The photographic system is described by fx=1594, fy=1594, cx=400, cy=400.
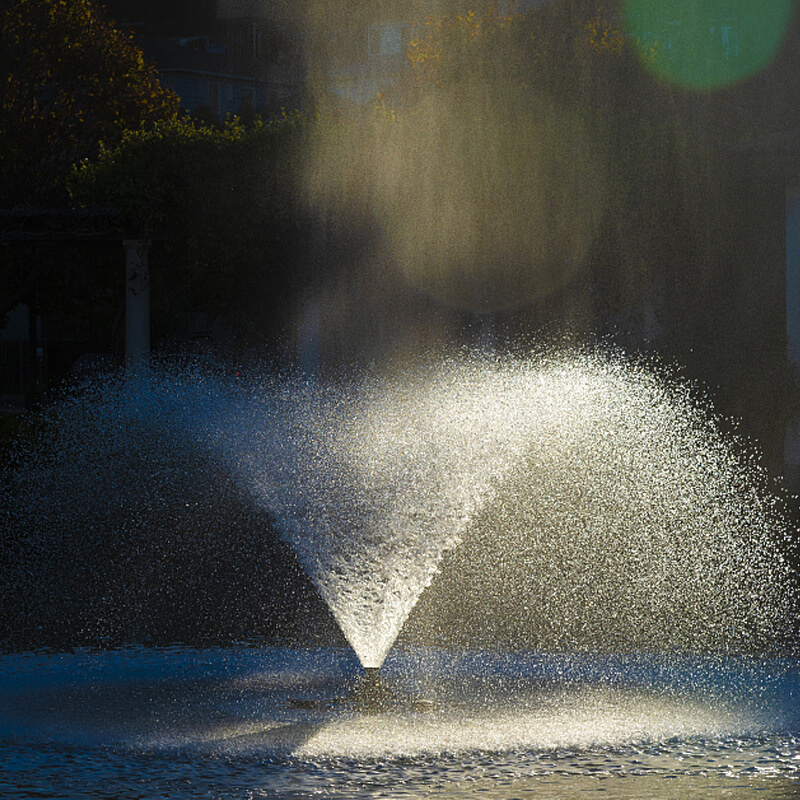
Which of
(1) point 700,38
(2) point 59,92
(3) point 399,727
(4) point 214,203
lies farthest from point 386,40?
(3) point 399,727

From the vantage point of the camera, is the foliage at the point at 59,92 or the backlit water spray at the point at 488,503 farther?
the foliage at the point at 59,92

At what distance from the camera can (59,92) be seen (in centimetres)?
3875

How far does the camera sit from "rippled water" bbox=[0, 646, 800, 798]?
6211 mm

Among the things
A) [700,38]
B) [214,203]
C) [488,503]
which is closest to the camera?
[488,503]

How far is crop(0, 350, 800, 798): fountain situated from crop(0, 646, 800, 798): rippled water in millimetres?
22

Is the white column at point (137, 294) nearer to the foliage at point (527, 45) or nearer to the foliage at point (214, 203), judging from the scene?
the foliage at point (214, 203)

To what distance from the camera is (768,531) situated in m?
15.2

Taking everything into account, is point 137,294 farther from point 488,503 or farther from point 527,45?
point 488,503

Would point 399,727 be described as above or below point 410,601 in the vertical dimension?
below

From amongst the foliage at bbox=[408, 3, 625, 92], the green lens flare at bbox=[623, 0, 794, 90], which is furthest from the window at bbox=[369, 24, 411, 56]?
the foliage at bbox=[408, 3, 625, 92]

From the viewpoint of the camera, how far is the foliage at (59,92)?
37.6m

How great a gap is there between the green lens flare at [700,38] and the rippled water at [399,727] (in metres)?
20.1

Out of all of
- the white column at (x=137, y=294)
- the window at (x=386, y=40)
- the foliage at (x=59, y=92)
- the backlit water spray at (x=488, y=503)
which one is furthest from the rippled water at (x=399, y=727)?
the window at (x=386, y=40)

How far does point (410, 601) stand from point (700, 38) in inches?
837
